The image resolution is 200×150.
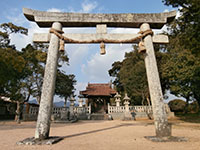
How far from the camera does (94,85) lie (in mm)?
20875

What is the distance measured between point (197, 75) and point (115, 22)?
9.67 meters

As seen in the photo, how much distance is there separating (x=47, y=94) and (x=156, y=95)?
3.67 meters

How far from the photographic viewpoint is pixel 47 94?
13.3ft

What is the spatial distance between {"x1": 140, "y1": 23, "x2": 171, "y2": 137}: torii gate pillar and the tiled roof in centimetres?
1345

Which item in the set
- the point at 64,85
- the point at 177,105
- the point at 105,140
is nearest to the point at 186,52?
the point at 105,140

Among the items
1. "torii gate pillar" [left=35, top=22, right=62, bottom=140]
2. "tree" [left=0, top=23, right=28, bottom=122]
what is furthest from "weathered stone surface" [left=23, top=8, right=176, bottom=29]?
"tree" [left=0, top=23, right=28, bottom=122]

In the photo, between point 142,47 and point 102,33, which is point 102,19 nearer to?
point 102,33

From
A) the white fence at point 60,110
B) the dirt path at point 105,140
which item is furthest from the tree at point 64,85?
the dirt path at point 105,140

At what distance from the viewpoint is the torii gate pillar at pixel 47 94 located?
3.80m

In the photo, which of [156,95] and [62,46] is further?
[62,46]

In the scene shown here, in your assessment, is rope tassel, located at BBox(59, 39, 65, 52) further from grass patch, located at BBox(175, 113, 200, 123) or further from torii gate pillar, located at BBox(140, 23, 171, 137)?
grass patch, located at BBox(175, 113, 200, 123)

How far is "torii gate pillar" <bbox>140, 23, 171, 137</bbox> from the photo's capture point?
3.97 meters

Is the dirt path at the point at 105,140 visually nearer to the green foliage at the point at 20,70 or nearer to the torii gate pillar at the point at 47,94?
the torii gate pillar at the point at 47,94

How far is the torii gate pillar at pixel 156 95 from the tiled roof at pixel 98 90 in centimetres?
1345
